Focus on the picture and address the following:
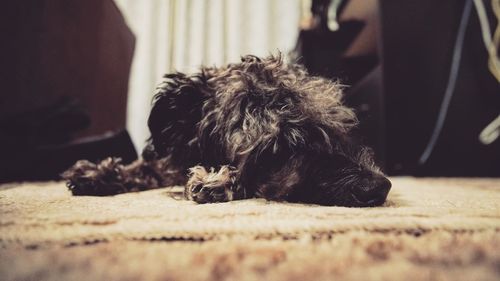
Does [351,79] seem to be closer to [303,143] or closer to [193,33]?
[193,33]

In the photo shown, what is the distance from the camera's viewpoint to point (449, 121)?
283cm

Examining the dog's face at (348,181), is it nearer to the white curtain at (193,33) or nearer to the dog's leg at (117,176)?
the dog's leg at (117,176)

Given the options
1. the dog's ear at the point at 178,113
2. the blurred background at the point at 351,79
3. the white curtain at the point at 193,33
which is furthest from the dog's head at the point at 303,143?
the white curtain at the point at 193,33

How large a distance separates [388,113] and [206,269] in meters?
2.46

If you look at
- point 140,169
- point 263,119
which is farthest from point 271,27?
point 263,119

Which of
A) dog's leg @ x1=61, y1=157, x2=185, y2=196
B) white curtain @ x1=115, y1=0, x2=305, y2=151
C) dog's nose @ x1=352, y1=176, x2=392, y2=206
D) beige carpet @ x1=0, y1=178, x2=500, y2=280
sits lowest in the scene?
dog's leg @ x1=61, y1=157, x2=185, y2=196

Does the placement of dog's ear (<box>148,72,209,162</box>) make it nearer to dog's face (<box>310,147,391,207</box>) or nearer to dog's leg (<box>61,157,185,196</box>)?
dog's leg (<box>61,157,185,196</box>)

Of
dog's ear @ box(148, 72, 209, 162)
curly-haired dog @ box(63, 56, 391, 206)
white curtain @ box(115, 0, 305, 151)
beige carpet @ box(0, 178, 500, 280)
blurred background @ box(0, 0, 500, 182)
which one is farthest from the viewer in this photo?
white curtain @ box(115, 0, 305, 151)

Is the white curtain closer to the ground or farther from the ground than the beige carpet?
farther from the ground

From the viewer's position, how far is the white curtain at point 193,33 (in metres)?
4.74

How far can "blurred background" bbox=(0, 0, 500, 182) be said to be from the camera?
2.23 meters

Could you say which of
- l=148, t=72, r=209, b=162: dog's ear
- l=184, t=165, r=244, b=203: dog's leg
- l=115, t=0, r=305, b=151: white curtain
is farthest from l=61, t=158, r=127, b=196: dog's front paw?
l=115, t=0, r=305, b=151: white curtain

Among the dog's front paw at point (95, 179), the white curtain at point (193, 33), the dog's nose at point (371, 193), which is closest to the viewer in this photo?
the dog's nose at point (371, 193)

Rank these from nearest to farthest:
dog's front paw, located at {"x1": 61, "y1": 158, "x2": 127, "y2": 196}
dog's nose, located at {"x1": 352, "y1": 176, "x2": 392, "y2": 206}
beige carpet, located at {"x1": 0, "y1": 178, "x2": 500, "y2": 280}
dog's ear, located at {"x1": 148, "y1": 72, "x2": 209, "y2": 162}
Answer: beige carpet, located at {"x1": 0, "y1": 178, "x2": 500, "y2": 280}
dog's nose, located at {"x1": 352, "y1": 176, "x2": 392, "y2": 206}
dog's front paw, located at {"x1": 61, "y1": 158, "x2": 127, "y2": 196}
dog's ear, located at {"x1": 148, "y1": 72, "x2": 209, "y2": 162}
